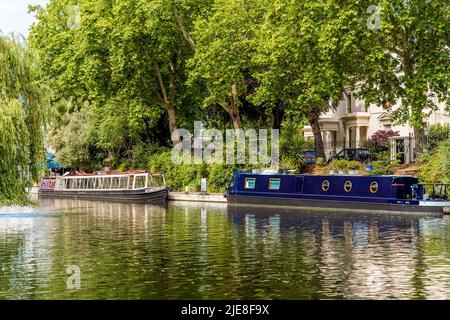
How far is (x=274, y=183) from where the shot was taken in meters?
53.2

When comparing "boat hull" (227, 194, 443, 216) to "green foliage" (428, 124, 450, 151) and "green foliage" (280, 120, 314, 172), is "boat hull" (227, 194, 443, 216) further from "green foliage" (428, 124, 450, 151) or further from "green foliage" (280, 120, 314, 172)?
"green foliage" (428, 124, 450, 151)

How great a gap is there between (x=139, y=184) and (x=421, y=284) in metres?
46.5

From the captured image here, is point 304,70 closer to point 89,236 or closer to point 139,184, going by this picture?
point 139,184

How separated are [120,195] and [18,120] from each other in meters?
31.4

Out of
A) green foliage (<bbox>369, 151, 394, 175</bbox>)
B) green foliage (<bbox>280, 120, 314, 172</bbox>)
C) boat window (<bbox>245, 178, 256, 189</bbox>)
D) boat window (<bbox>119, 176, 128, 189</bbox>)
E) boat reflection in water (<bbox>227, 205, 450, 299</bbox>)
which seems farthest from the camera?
boat window (<bbox>119, 176, 128, 189</bbox>)

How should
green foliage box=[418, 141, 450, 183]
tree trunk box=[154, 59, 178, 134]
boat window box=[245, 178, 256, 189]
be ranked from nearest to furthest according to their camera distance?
green foliage box=[418, 141, 450, 183] → boat window box=[245, 178, 256, 189] → tree trunk box=[154, 59, 178, 134]

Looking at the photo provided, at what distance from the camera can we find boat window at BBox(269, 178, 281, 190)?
52906 millimetres

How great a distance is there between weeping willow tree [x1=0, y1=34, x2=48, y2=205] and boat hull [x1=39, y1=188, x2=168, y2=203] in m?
24.8

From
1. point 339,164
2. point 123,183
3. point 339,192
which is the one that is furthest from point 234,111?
point 339,192

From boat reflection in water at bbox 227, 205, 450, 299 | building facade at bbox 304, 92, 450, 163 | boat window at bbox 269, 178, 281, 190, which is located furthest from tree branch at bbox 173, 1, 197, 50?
boat reflection in water at bbox 227, 205, 450, 299

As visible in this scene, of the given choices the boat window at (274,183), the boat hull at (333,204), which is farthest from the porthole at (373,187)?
the boat window at (274,183)

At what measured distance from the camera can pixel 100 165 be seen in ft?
265

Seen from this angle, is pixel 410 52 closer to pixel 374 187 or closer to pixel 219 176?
pixel 374 187

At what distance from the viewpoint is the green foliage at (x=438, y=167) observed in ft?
152
